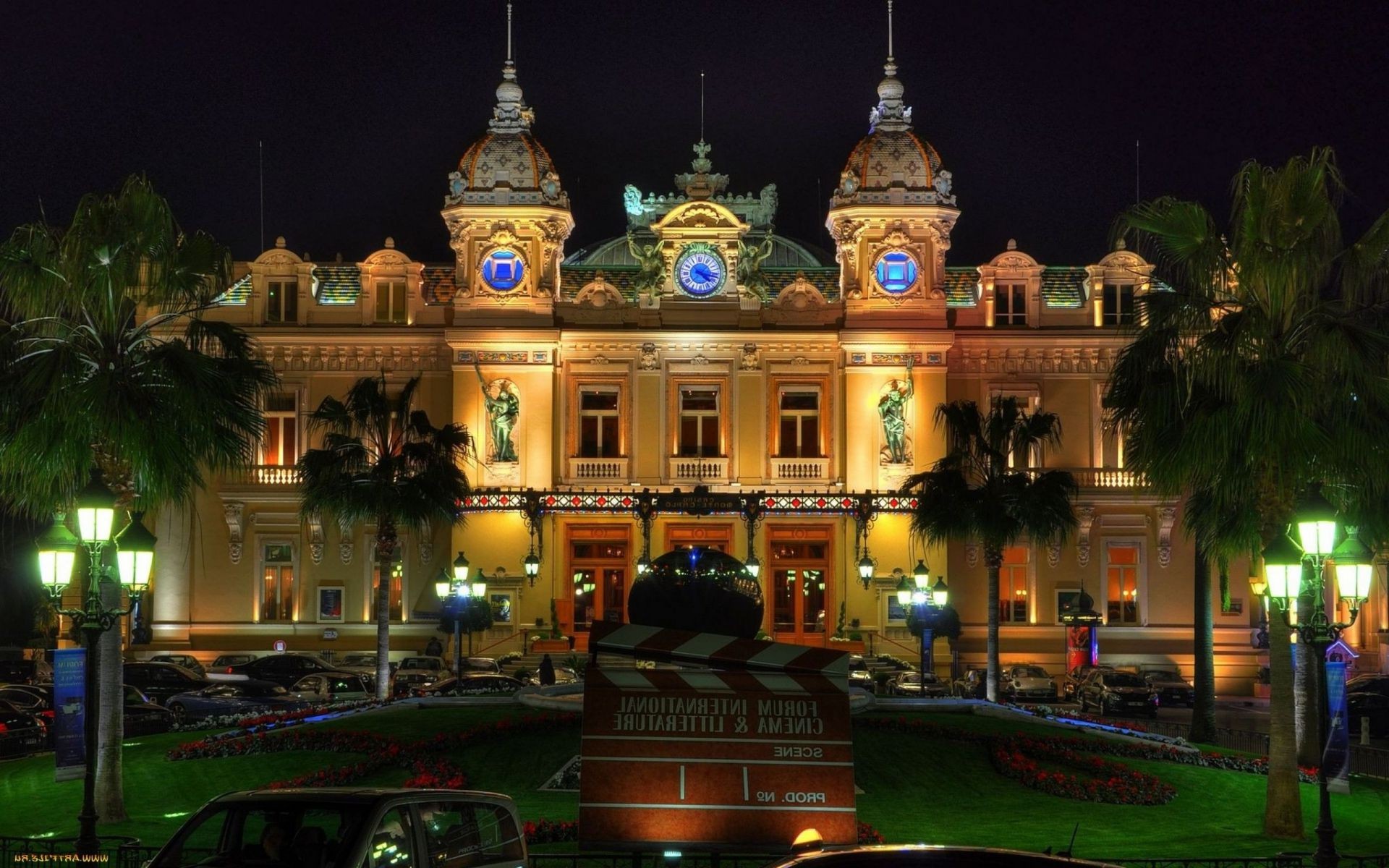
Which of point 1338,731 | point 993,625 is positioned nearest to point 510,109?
point 993,625

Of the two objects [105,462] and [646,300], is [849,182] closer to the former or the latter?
[646,300]

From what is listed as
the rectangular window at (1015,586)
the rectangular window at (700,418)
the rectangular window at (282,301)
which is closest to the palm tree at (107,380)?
the rectangular window at (700,418)

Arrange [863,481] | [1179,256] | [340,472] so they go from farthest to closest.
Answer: [863,481] → [340,472] → [1179,256]

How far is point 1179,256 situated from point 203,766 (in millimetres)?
17949

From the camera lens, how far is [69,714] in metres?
24.9

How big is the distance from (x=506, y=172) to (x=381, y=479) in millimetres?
21053

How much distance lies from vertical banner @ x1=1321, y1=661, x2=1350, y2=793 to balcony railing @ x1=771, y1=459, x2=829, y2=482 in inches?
1282


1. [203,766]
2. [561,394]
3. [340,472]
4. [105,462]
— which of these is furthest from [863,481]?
[105,462]

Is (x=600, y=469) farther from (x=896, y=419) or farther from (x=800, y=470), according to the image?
(x=896, y=419)

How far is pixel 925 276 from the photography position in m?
58.3

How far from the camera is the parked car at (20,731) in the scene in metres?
32.8

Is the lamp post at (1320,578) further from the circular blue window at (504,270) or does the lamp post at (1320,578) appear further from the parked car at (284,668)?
the circular blue window at (504,270)

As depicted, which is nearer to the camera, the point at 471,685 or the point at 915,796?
the point at 915,796

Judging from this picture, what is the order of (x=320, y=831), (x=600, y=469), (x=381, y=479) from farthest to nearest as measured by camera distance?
(x=600, y=469)
(x=381, y=479)
(x=320, y=831)
